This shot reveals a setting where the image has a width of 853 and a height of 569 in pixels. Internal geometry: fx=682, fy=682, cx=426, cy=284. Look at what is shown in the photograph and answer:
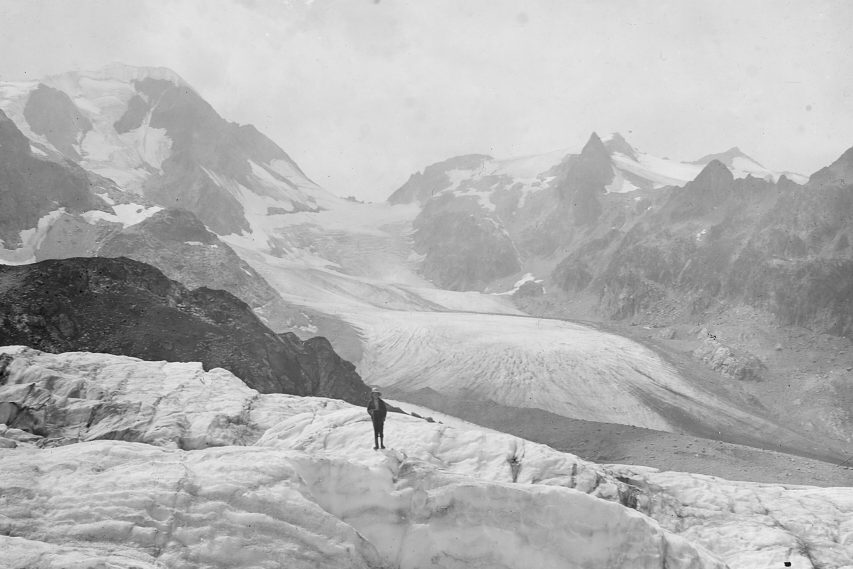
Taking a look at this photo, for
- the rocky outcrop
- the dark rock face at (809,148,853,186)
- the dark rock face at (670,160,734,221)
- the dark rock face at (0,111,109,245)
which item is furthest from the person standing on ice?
the dark rock face at (670,160,734,221)

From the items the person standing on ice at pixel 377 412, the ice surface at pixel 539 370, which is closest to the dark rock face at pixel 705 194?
the ice surface at pixel 539 370

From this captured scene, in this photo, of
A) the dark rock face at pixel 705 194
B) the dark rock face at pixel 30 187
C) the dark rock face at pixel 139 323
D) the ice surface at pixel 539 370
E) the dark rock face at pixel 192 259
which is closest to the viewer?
the dark rock face at pixel 139 323

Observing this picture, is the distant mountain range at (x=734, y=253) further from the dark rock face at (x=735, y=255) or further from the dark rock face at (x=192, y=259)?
the dark rock face at (x=192, y=259)

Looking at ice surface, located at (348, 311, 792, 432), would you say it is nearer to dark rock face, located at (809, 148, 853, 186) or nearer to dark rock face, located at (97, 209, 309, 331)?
dark rock face, located at (97, 209, 309, 331)

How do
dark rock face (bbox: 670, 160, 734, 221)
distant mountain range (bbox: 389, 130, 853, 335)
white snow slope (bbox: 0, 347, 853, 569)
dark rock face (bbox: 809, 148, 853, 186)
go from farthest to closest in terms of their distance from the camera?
1. dark rock face (bbox: 670, 160, 734, 221)
2. dark rock face (bbox: 809, 148, 853, 186)
3. distant mountain range (bbox: 389, 130, 853, 335)
4. white snow slope (bbox: 0, 347, 853, 569)

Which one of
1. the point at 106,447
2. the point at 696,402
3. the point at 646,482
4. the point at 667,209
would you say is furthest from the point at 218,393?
the point at 667,209

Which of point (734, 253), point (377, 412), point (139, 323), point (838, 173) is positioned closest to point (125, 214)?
point (139, 323)

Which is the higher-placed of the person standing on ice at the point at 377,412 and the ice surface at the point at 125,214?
the ice surface at the point at 125,214

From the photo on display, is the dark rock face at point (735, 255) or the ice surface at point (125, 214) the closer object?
the dark rock face at point (735, 255)
